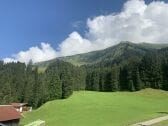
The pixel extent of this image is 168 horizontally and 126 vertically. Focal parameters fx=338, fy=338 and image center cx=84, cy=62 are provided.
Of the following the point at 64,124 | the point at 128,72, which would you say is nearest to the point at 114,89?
the point at 128,72

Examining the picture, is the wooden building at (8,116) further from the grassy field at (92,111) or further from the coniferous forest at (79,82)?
the coniferous forest at (79,82)

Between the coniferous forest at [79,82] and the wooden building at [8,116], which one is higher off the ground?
the coniferous forest at [79,82]

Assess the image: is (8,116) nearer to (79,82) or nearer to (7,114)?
(7,114)

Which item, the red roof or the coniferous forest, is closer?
the red roof

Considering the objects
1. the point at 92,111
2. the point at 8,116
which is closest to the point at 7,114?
the point at 8,116

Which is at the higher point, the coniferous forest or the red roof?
the coniferous forest

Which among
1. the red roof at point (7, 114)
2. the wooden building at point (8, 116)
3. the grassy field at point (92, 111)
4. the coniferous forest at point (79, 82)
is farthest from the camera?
the coniferous forest at point (79, 82)

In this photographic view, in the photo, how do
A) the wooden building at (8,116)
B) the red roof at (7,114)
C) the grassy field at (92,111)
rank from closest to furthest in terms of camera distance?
the wooden building at (8,116), the red roof at (7,114), the grassy field at (92,111)

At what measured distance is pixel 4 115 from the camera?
6606 centimetres

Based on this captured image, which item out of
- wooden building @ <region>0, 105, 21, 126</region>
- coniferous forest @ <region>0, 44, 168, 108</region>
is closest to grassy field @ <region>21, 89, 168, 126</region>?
wooden building @ <region>0, 105, 21, 126</region>

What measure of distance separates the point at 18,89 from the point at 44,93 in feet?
82.4

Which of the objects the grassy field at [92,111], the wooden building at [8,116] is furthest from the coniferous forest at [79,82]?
the wooden building at [8,116]

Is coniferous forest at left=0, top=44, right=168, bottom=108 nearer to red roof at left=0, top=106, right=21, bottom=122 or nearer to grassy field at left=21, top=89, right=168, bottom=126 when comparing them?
grassy field at left=21, top=89, right=168, bottom=126

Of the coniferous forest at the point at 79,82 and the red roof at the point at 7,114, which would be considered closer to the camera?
the red roof at the point at 7,114
